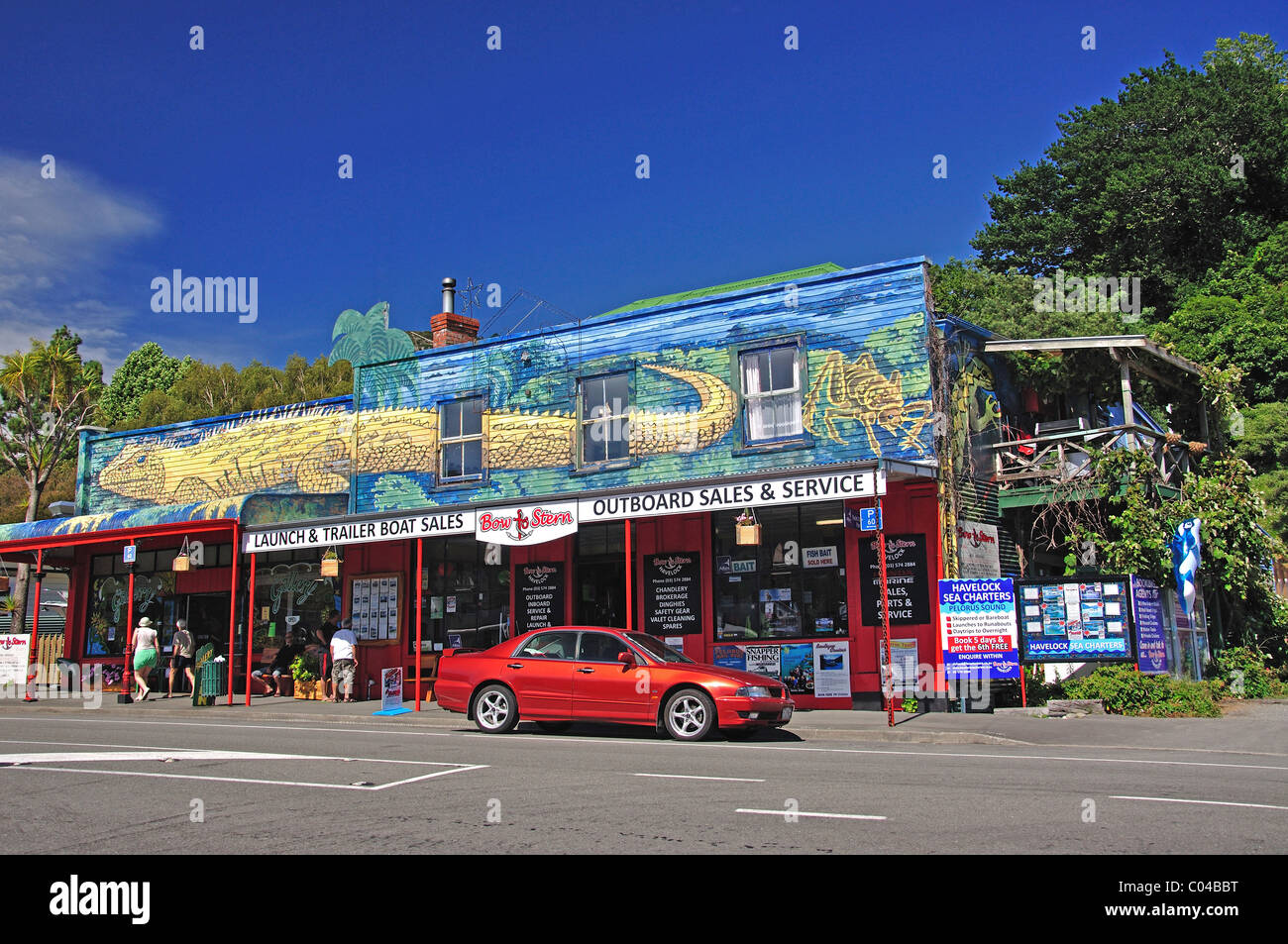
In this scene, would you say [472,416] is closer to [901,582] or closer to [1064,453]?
[901,582]

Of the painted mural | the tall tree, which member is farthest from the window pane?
the tall tree

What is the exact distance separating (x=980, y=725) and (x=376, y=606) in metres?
12.9

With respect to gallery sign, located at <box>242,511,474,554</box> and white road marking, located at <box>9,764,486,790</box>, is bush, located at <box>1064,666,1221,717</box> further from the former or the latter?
gallery sign, located at <box>242,511,474,554</box>

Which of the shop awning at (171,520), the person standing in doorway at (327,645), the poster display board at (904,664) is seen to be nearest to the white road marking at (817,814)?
the poster display board at (904,664)

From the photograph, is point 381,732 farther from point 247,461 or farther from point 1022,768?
point 247,461

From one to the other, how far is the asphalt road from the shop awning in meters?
7.31

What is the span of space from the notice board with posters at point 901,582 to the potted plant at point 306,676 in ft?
37.3

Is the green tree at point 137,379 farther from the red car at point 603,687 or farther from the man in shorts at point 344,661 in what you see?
the red car at point 603,687

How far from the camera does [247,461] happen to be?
25.2 meters

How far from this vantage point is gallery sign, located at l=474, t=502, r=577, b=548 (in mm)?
17439

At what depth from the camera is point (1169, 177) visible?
130 ft

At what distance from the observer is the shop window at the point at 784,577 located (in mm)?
18094

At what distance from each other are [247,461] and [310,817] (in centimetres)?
1897
